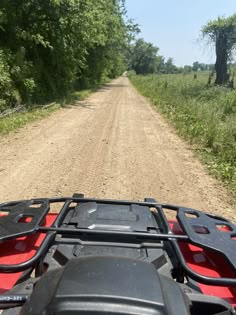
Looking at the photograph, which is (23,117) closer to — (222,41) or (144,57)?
(222,41)

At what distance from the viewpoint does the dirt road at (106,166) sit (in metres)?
5.58

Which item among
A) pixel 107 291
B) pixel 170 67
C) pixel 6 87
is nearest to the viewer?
pixel 107 291

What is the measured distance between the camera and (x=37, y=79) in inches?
699

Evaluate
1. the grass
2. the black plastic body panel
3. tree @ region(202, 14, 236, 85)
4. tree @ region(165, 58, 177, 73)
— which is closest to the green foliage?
the grass

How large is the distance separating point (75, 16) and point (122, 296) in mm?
17975

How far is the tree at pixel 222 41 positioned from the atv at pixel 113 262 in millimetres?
23818

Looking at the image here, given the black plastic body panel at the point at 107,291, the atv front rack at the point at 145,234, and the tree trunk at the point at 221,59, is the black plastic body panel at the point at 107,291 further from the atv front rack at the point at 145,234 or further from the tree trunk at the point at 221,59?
the tree trunk at the point at 221,59

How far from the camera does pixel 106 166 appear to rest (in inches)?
273

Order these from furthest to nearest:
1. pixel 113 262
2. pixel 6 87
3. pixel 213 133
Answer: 1. pixel 6 87
2. pixel 213 133
3. pixel 113 262

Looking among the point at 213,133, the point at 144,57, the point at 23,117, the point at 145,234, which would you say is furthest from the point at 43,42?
the point at 144,57

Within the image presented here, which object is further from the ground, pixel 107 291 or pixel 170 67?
pixel 107 291

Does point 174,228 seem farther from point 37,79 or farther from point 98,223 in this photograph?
point 37,79

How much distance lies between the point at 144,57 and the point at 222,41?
83346 mm

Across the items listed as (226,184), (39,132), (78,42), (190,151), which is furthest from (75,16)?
(226,184)
